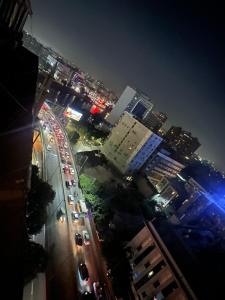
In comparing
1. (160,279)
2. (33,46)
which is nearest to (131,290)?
(160,279)

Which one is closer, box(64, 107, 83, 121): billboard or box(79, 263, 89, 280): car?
box(79, 263, 89, 280): car

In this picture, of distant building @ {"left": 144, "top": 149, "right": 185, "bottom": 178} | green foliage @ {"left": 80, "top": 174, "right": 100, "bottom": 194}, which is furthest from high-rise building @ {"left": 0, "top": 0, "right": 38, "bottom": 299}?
distant building @ {"left": 144, "top": 149, "right": 185, "bottom": 178}

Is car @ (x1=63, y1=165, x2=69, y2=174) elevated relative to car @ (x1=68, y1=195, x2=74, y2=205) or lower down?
elevated

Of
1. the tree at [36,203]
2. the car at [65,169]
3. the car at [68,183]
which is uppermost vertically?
the tree at [36,203]

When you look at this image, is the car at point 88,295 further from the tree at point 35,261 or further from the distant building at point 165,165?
the distant building at point 165,165

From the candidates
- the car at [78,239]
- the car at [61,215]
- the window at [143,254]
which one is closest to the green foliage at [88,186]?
the car at [61,215]

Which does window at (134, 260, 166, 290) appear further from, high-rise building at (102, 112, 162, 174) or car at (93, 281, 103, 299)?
high-rise building at (102, 112, 162, 174)
